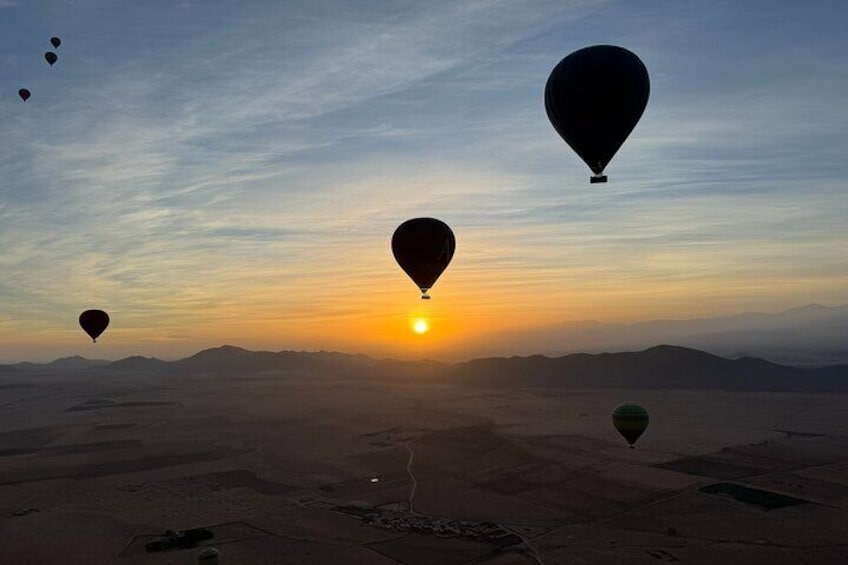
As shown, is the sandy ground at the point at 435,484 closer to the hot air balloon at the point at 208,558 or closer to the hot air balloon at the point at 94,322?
the hot air balloon at the point at 208,558

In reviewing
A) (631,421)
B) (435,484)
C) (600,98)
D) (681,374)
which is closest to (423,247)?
(600,98)

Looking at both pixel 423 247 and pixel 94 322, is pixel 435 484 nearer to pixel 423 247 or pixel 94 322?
pixel 423 247

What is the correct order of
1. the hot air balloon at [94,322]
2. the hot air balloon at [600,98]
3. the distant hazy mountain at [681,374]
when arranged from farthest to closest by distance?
the distant hazy mountain at [681,374] < the hot air balloon at [94,322] < the hot air balloon at [600,98]

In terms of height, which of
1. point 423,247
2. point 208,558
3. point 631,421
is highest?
point 423,247

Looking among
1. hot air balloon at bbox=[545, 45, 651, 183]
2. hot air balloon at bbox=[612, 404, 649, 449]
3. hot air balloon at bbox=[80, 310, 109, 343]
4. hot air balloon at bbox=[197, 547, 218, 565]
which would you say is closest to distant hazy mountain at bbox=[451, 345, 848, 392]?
hot air balloon at bbox=[612, 404, 649, 449]

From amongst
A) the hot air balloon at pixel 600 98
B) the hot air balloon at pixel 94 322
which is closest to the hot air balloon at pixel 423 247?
the hot air balloon at pixel 600 98

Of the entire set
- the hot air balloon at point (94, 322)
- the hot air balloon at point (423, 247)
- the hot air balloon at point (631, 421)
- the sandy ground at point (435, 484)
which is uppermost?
the hot air balloon at point (423, 247)
